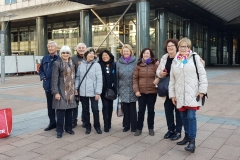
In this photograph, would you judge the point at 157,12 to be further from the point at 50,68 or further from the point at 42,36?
the point at 50,68

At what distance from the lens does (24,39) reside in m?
41.5

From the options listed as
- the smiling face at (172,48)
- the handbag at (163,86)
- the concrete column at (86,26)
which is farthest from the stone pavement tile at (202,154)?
the concrete column at (86,26)

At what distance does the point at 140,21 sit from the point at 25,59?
1130cm

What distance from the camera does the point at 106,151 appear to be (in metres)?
4.28

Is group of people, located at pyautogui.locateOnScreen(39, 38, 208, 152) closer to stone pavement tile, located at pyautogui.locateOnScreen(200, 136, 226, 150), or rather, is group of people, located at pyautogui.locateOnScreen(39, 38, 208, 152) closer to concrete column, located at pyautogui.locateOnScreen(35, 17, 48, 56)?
stone pavement tile, located at pyautogui.locateOnScreen(200, 136, 226, 150)

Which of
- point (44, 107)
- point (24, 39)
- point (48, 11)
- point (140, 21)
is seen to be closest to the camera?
point (44, 107)

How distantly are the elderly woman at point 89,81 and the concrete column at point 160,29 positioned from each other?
21.8 meters

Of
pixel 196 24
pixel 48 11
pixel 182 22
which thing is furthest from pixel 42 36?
pixel 196 24

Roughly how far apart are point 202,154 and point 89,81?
2.52 metres

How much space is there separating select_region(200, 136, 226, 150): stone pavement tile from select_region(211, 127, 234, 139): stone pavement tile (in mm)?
191

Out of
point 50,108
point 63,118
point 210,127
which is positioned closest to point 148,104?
point 210,127

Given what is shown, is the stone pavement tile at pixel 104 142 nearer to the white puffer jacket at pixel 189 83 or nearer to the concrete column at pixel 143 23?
the white puffer jacket at pixel 189 83

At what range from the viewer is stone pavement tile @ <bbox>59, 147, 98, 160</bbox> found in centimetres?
404

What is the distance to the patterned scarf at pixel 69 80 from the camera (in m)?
5.14
